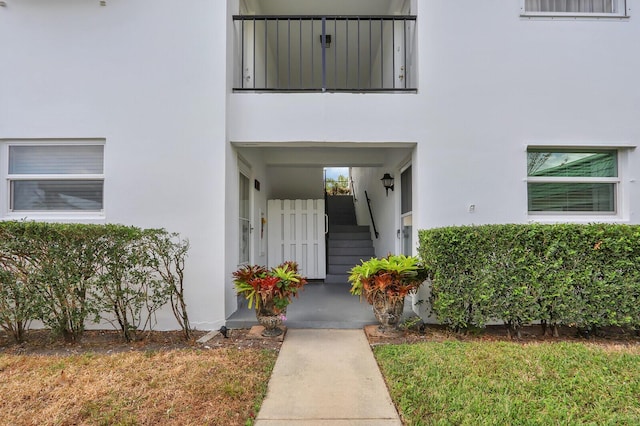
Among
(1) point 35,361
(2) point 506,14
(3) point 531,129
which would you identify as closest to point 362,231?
(3) point 531,129

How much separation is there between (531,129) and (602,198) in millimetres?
1430

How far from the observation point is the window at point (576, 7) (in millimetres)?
4922

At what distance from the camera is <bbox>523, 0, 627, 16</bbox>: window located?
492cm

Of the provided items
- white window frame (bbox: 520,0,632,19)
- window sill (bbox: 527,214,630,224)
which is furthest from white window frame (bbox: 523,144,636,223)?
white window frame (bbox: 520,0,632,19)

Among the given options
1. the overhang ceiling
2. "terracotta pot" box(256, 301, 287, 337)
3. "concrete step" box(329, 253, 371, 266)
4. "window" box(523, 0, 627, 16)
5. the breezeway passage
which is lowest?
the breezeway passage

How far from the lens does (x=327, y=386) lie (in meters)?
3.07

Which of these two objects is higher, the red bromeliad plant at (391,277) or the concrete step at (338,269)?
the red bromeliad plant at (391,277)

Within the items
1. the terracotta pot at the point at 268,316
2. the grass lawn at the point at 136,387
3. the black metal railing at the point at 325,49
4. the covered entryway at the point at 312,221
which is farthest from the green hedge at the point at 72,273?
the black metal railing at the point at 325,49

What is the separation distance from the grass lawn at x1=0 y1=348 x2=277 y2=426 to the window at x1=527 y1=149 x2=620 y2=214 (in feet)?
13.7

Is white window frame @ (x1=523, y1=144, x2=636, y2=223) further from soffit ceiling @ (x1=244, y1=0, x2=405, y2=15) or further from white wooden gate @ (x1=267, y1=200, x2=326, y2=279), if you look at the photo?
white wooden gate @ (x1=267, y1=200, x2=326, y2=279)

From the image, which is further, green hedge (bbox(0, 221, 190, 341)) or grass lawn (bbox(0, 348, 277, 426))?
green hedge (bbox(0, 221, 190, 341))

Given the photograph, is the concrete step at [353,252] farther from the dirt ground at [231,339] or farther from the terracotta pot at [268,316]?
the terracotta pot at [268,316]

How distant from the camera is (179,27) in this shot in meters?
4.74

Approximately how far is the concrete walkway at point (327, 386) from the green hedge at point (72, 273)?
1568 millimetres
